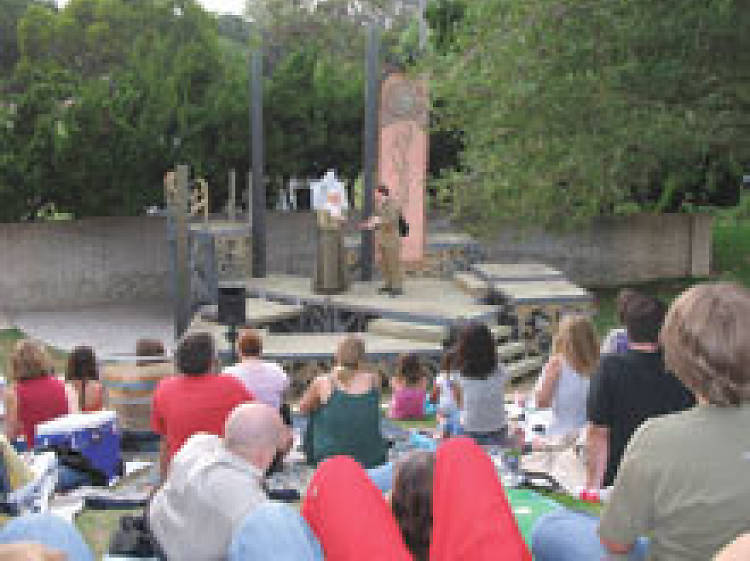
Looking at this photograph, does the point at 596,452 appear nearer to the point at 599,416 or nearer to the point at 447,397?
the point at 599,416

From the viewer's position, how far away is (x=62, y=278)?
50.9 ft

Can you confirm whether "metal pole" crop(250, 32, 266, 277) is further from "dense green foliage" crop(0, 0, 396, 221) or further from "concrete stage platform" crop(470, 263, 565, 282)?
"concrete stage platform" crop(470, 263, 565, 282)

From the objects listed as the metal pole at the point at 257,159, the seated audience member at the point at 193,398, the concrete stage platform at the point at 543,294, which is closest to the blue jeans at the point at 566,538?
the seated audience member at the point at 193,398

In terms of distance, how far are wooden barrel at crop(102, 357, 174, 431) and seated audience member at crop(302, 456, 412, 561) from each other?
443 centimetres

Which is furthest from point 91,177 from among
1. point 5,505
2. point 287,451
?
point 5,505

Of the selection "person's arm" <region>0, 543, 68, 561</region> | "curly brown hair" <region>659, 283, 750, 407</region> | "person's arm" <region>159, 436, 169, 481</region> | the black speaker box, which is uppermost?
"curly brown hair" <region>659, 283, 750, 407</region>

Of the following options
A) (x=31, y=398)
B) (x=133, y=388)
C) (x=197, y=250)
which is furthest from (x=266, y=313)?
(x=31, y=398)

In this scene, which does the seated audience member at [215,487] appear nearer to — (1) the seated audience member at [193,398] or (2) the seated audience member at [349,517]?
(2) the seated audience member at [349,517]

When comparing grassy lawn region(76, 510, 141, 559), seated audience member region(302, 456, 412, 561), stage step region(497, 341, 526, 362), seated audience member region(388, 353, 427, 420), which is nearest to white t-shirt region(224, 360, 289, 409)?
grassy lawn region(76, 510, 141, 559)

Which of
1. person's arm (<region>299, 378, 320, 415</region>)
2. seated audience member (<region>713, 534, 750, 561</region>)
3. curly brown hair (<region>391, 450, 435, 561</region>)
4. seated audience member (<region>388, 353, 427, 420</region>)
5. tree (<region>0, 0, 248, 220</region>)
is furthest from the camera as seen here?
tree (<region>0, 0, 248, 220</region>)

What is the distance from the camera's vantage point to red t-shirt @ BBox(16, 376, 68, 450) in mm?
6195

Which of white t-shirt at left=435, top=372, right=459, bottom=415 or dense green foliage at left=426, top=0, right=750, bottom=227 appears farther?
dense green foliage at left=426, top=0, right=750, bottom=227

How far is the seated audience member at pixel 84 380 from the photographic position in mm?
6660

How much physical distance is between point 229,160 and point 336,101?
6.64 ft
